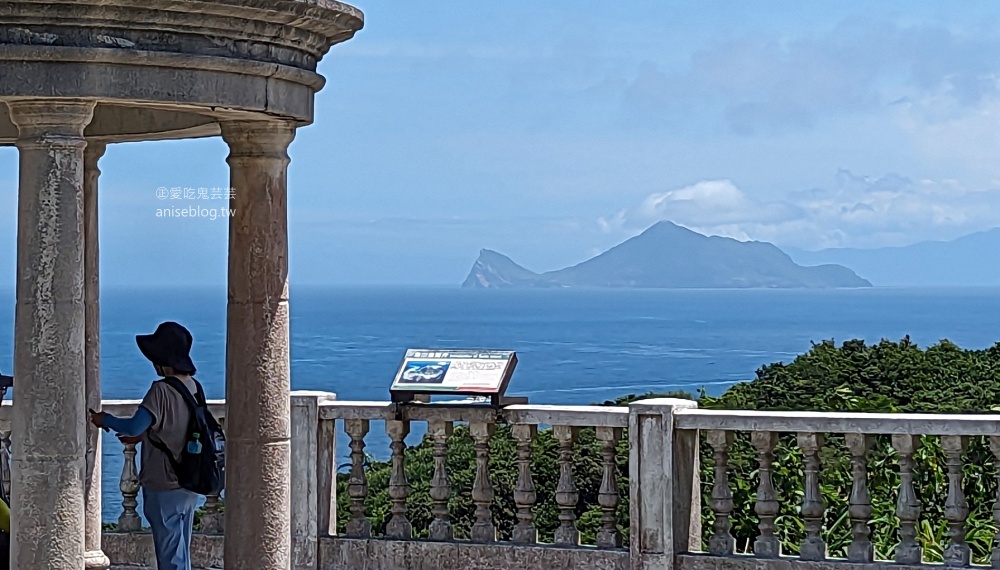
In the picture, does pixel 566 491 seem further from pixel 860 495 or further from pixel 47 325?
pixel 47 325

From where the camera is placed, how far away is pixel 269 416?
8000mm

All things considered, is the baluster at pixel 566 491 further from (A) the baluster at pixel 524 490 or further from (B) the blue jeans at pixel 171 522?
(B) the blue jeans at pixel 171 522

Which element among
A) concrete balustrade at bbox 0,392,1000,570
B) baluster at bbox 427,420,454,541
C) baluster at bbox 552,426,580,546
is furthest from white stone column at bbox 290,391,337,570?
baluster at bbox 552,426,580,546

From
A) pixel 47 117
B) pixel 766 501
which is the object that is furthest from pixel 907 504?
pixel 47 117

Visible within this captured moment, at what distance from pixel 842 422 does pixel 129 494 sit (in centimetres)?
436

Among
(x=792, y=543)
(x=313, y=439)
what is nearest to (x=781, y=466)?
(x=792, y=543)

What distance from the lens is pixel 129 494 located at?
10.4 metres

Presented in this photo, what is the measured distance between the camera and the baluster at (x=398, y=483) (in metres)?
9.72

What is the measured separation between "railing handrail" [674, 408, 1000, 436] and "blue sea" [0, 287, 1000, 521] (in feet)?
94.8

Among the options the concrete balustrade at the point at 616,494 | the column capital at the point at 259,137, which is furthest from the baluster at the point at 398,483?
the column capital at the point at 259,137

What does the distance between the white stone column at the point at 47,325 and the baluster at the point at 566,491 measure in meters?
3.27

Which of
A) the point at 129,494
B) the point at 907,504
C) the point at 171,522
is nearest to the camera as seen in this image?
the point at 171,522

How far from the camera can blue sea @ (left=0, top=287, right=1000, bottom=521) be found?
8712 cm

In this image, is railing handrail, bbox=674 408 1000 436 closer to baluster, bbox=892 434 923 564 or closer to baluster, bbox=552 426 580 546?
baluster, bbox=892 434 923 564
